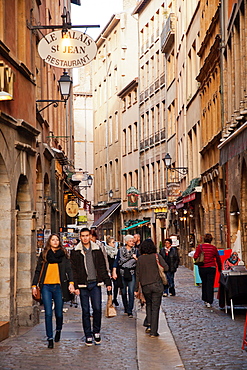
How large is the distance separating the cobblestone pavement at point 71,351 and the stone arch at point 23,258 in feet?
1.37

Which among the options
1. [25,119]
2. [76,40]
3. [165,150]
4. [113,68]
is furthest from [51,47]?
[113,68]

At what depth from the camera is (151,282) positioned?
1297cm

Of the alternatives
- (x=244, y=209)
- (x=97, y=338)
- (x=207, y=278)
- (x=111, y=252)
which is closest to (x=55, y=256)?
(x=97, y=338)

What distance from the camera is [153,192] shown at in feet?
169

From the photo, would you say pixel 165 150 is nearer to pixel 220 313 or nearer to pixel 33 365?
pixel 220 313

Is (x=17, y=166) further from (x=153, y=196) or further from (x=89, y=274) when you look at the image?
(x=153, y=196)

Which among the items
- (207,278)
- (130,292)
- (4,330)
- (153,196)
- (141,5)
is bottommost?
(4,330)

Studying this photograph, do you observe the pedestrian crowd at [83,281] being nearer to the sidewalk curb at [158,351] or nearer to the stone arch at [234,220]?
the sidewalk curb at [158,351]

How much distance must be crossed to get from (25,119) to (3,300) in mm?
3796

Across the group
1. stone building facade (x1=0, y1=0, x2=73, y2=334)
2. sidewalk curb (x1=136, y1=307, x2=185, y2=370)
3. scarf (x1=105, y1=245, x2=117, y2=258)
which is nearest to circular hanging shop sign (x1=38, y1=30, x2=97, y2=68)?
stone building facade (x1=0, y1=0, x2=73, y2=334)

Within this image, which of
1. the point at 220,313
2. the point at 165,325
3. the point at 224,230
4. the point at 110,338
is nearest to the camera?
the point at 110,338

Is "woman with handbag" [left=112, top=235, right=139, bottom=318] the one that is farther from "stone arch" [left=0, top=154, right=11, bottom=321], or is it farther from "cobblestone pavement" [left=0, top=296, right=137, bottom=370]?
"stone arch" [left=0, top=154, right=11, bottom=321]

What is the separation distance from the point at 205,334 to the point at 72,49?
222 inches

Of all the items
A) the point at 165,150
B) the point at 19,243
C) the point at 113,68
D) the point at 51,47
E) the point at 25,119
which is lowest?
the point at 19,243
